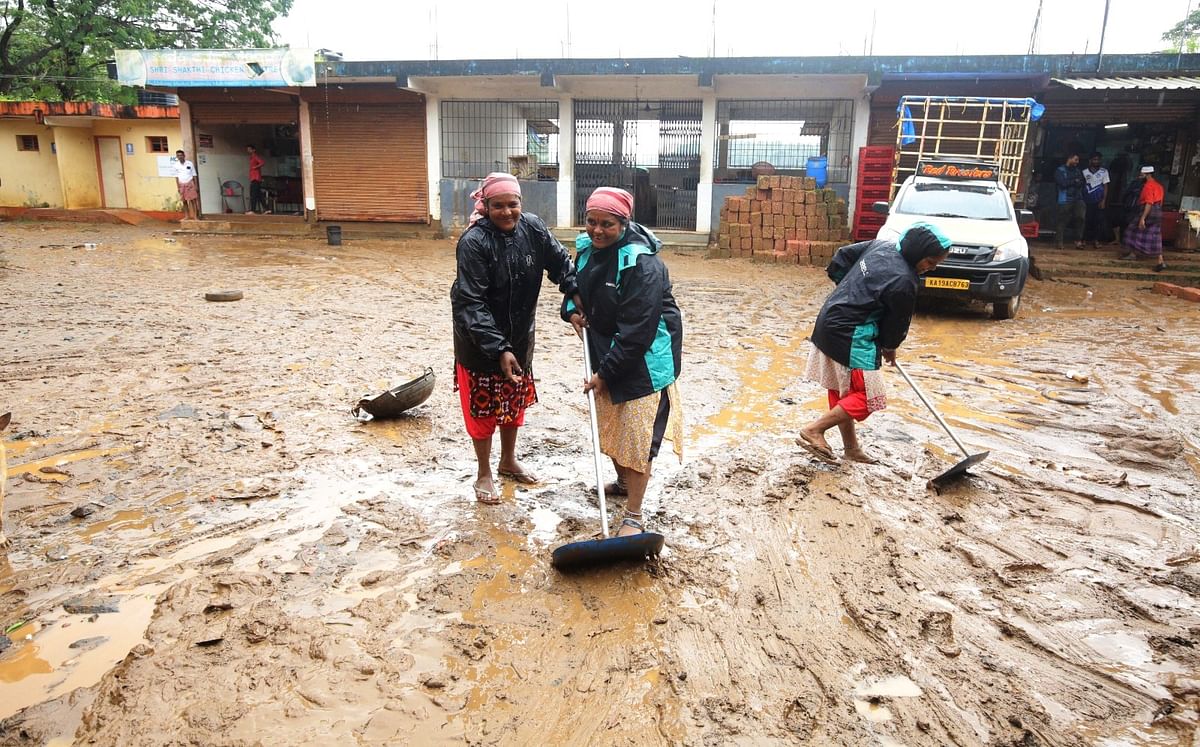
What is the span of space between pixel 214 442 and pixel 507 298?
2166mm

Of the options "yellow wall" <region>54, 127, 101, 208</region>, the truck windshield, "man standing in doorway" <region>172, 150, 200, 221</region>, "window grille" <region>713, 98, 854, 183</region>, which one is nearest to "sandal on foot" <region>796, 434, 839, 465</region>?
the truck windshield

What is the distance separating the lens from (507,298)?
3701 mm

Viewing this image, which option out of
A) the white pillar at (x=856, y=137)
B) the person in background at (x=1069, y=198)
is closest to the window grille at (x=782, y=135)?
the white pillar at (x=856, y=137)

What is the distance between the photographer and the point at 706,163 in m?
16.2

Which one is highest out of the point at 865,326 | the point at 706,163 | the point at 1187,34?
the point at 1187,34

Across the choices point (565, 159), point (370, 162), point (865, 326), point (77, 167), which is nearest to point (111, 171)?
point (77, 167)

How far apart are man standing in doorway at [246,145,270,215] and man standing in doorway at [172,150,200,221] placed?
→ 1.32 meters

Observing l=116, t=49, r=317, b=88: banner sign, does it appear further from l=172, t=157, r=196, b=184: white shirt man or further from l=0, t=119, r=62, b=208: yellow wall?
l=0, t=119, r=62, b=208: yellow wall

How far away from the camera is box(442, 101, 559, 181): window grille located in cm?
1739

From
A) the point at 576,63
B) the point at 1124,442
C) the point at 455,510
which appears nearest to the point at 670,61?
the point at 576,63

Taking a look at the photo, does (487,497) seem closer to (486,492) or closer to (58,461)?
(486,492)

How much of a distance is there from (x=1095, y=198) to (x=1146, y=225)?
49.3 inches

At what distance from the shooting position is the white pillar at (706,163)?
16.1m

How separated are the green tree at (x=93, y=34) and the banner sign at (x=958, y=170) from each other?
21287mm
